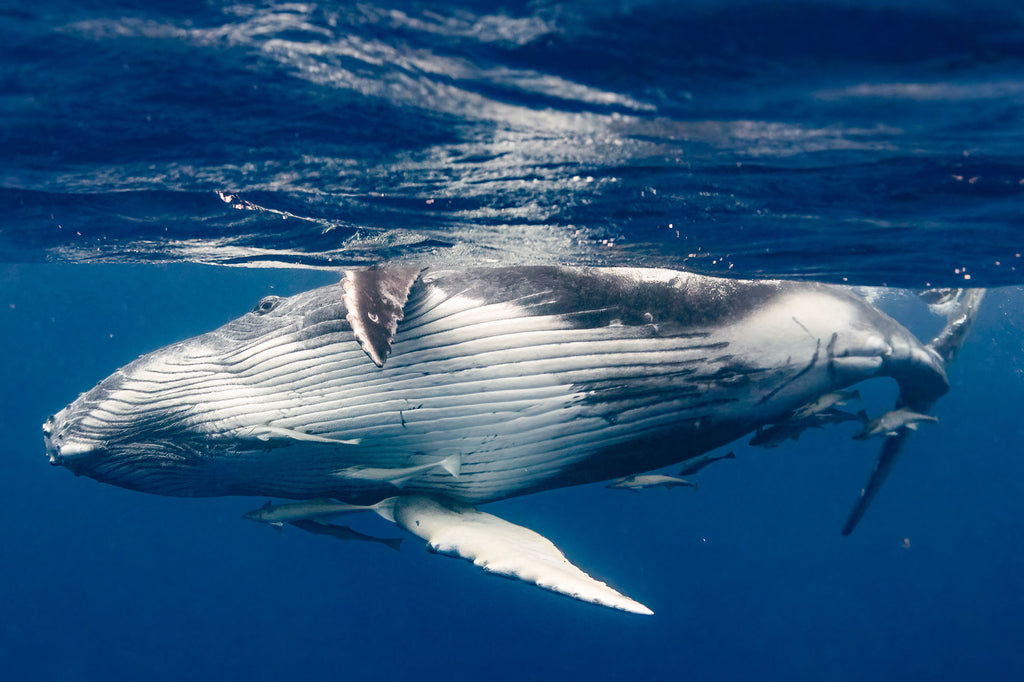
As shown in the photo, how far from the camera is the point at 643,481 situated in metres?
6.55

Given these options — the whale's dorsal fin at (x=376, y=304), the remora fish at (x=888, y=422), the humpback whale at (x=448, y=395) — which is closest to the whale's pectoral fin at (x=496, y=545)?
the humpback whale at (x=448, y=395)

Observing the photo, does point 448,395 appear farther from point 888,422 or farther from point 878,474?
point 878,474

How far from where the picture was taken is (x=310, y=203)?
7465 mm

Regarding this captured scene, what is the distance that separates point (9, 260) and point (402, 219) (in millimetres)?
12290

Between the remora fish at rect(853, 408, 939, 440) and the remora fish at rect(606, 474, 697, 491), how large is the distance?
8.23 feet

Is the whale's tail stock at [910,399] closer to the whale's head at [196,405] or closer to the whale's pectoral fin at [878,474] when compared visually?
the whale's pectoral fin at [878,474]

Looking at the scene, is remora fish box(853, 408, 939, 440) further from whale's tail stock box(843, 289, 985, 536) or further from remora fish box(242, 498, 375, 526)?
remora fish box(242, 498, 375, 526)

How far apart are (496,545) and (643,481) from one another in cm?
242

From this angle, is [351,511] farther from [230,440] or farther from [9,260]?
[9,260]

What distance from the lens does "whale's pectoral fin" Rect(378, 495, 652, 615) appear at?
4145 millimetres

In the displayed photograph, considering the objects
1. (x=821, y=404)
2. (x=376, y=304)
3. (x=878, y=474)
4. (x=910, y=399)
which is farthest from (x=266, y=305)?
(x=878, y=474)

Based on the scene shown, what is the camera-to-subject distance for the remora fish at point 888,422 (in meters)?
7.17

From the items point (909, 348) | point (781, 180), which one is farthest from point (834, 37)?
point (909, 348)

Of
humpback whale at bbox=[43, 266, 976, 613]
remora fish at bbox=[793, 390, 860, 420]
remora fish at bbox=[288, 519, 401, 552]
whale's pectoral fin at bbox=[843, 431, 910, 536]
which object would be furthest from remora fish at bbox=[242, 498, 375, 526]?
whale's pectoral fin at bbox=[843, 431, 910, 536]
